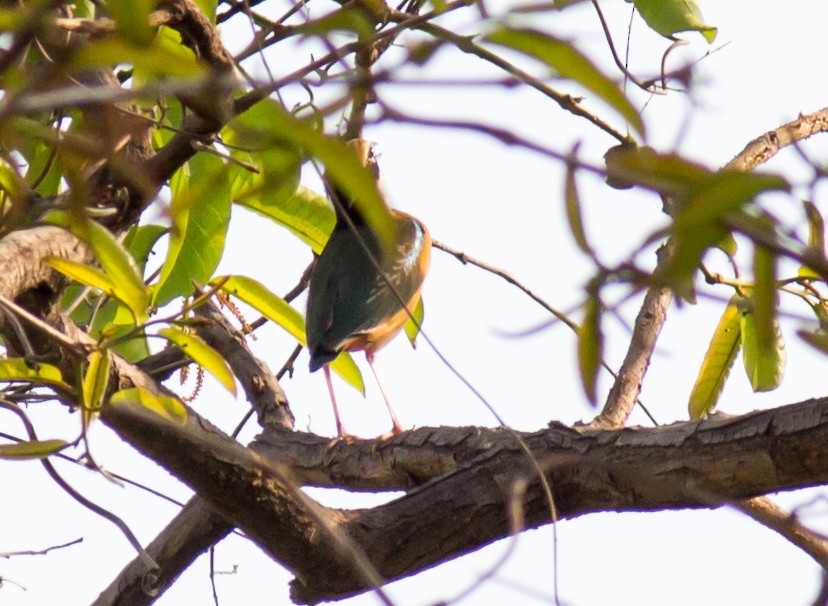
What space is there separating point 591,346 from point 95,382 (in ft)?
4.70

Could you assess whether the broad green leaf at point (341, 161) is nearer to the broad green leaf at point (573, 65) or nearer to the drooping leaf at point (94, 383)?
the broad green leaf at point (573, 65)

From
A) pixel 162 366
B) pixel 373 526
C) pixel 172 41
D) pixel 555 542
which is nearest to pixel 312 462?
pixel 162 366

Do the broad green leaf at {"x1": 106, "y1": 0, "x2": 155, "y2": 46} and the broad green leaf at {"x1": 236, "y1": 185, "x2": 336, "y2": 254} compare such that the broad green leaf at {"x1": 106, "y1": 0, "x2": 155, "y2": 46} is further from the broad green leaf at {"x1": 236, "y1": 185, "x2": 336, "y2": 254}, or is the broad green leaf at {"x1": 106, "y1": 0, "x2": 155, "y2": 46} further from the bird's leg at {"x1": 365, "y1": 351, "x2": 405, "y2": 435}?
the bird's leg at {"x1": 365, "y1": 351, "x2": 405, "y2": 435}

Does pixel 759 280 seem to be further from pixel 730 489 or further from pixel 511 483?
pixel 511 483

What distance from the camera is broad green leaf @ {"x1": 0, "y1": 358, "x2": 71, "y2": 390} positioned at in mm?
2100

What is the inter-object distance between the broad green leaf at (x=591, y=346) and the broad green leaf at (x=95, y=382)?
137 centimetres

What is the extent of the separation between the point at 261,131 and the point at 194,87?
0.30 feet

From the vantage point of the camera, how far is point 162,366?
3.57m

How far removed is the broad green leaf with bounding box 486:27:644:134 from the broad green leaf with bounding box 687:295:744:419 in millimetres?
2945

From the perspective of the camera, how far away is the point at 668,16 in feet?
7.93

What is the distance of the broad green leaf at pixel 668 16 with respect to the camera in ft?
7.89

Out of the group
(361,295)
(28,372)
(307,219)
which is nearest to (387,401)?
(361,295)

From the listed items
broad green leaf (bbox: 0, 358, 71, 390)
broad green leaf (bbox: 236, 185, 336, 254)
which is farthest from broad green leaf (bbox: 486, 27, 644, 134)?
broad green leaf (bbox: 236, 185, 336, 254)

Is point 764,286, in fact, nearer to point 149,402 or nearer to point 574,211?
point 574,211
